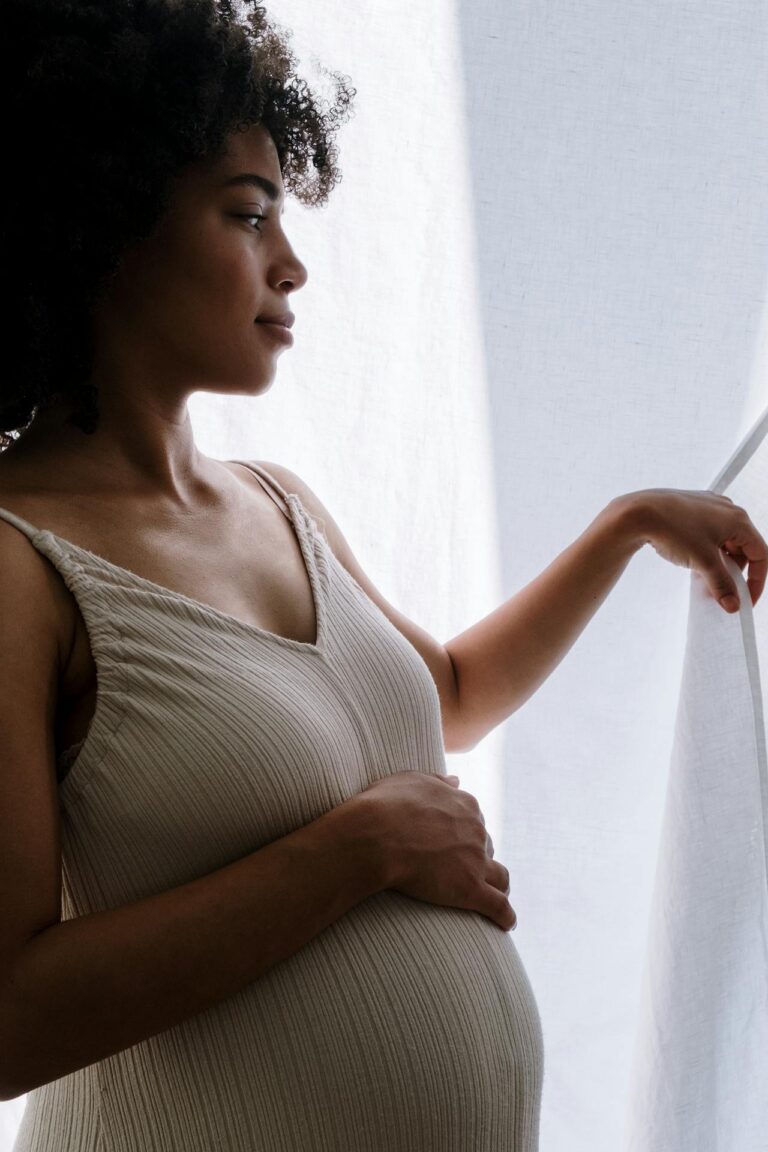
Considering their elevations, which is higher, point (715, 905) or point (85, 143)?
point (85, 143)

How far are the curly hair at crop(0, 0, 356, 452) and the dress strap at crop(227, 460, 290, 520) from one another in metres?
0.21

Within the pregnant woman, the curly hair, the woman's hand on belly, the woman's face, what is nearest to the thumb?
the pregnant woman

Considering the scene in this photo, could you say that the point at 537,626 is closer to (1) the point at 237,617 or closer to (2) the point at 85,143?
(1) the point at 237,617

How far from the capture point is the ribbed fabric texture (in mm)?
870

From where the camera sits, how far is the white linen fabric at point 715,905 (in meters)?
1.05

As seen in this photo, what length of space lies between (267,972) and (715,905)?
16.0 inches

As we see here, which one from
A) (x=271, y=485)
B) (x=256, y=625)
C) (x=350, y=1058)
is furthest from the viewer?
(x=271, y=485)

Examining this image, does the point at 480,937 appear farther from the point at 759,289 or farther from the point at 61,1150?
the point at 759,289

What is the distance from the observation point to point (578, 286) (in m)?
1.16

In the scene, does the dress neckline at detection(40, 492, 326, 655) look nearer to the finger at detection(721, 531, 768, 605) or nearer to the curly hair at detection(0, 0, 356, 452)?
the curly hair at detection(0, 0, 356, 452)

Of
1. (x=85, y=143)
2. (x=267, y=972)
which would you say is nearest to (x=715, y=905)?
(x=267, y=972)

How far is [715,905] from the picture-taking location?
107 centimetres

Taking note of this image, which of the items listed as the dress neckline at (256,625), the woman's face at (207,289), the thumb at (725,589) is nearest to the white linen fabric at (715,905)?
the thumb at (725,589)

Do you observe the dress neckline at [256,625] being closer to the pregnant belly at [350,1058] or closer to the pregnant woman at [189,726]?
the pregnant woman at [189,726]
